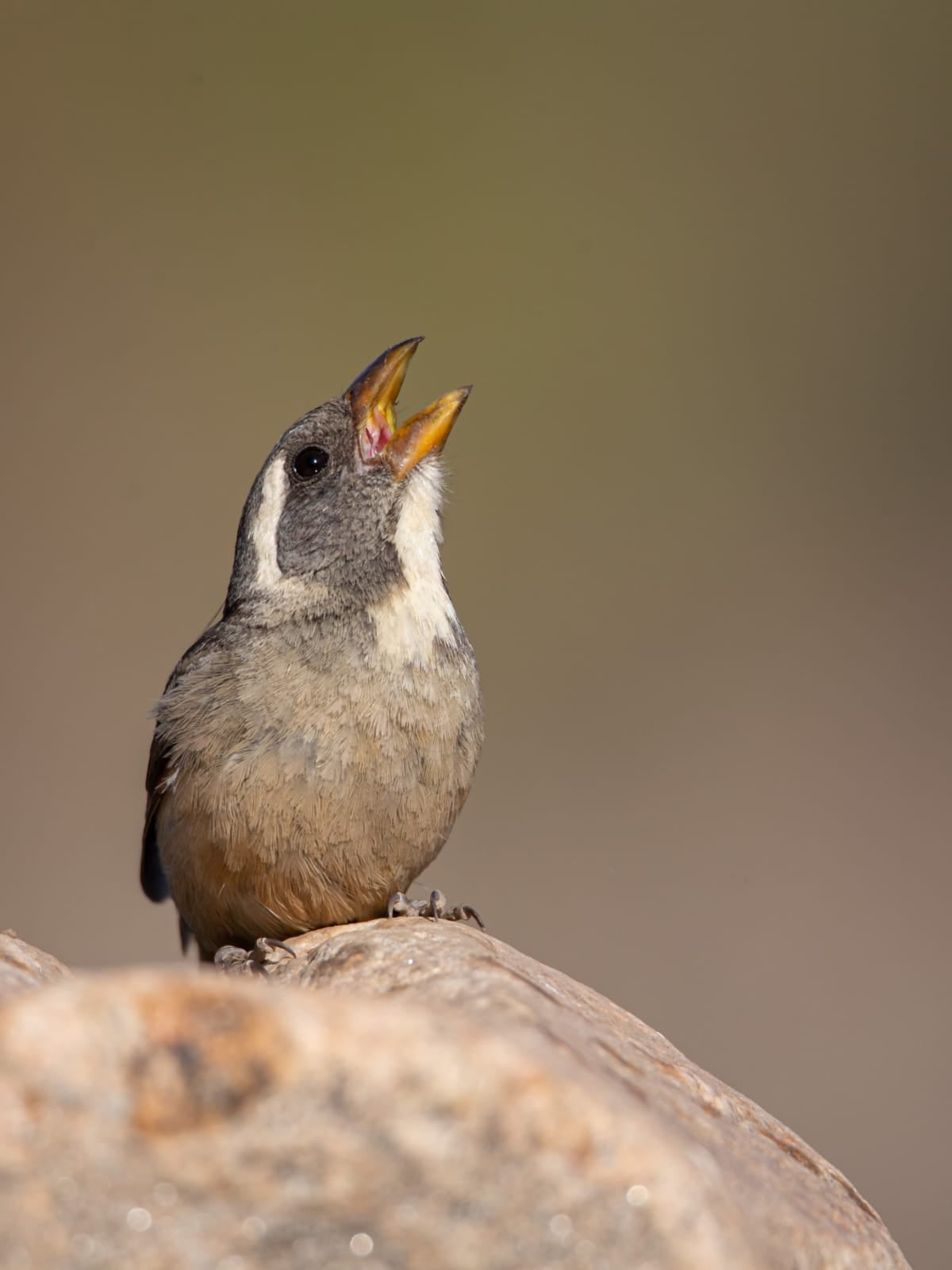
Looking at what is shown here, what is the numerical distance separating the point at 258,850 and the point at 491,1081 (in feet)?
6.26

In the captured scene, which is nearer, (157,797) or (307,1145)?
(307,1145)

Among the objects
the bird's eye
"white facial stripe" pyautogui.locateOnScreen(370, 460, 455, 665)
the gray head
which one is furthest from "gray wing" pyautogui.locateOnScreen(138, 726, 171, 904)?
the bird's eye

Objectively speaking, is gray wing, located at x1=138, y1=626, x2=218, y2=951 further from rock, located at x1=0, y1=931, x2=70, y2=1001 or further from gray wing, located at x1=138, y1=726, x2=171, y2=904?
rock, located at x1=0, y1=931, x2=70, y2=1001

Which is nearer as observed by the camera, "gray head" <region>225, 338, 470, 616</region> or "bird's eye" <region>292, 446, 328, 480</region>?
"gray head" <region>225, 338, 470, 616</region>

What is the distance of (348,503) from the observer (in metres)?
4.34

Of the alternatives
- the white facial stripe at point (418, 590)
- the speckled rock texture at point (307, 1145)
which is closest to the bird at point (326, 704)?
the white facial stripe at point (418, 590)

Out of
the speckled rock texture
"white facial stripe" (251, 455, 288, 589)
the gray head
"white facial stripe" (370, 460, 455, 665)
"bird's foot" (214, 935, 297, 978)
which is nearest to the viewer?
the speckled rock texture

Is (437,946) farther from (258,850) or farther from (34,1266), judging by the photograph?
(34,1266)

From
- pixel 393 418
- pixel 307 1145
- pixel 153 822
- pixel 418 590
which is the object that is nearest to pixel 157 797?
pixel 153 822

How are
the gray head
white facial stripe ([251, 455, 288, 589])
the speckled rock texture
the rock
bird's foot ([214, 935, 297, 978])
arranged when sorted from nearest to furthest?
the speckled rock texture < the rock < bird's foot ([214, 935, 297, 978]) < the gray head < white facial stripe ([251, 455, 288, 589])

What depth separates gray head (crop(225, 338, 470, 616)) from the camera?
4.25 metres

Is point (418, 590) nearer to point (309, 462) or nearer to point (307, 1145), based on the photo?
point (309, 462)

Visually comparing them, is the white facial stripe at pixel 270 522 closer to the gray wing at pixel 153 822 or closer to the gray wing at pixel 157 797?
the gray wing at pixel 157 797

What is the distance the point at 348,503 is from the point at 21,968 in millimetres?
1825
